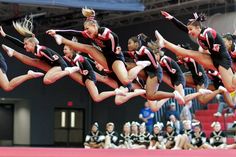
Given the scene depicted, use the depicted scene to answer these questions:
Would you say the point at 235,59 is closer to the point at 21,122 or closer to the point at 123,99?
the point at 123,99

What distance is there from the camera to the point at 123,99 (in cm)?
936

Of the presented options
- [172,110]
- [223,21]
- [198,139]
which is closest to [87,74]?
[198,139]

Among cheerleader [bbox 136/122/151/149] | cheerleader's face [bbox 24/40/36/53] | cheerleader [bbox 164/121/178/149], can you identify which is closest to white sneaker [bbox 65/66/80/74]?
cheerleader's face [bbox 24/40/36/53]

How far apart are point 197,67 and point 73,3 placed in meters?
4.84

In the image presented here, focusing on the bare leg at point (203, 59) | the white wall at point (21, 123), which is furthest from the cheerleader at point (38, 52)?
the white wall at point (21, 123)

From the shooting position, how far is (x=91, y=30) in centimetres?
844

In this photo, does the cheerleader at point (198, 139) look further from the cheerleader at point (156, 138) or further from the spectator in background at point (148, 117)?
the spectator in background at point (148, 117)

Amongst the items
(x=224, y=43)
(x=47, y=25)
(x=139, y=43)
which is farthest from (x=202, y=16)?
(x=47, y=25)

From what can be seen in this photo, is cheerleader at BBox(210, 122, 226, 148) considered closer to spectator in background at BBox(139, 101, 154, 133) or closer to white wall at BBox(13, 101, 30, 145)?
spectator in background at BBox(139, 101, 154, 133)

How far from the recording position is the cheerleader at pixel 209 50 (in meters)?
Result: 8.38

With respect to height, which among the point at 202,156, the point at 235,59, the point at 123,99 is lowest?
the point at 202,156

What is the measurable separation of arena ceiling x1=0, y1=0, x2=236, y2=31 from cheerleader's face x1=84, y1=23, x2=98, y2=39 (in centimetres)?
547

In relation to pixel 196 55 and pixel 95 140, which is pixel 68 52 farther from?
pixel 95 140

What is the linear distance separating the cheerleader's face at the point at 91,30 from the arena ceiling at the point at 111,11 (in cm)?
547
